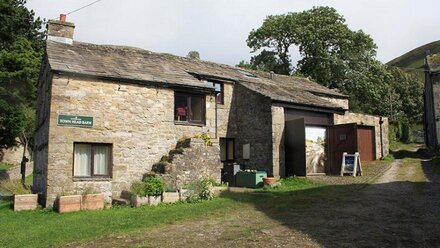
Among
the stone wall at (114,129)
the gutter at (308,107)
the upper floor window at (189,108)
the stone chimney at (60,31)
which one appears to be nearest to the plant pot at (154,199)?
the stone wall at (114,129)

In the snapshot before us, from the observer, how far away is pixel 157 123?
1694 cm

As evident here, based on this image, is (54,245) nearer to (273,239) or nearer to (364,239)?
(273,239)

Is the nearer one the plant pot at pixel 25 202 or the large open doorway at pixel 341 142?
the plant pot at pixel 25 202

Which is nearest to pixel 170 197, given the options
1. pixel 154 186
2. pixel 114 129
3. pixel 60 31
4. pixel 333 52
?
pixel 154 186

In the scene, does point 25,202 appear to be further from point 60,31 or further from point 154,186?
point 60,31

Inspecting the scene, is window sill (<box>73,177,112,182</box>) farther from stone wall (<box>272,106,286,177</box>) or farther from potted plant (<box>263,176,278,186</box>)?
stone wall (<box>272,106,286,177</box>)

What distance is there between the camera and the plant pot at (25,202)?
13.8 metres

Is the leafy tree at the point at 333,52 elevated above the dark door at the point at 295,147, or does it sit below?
above

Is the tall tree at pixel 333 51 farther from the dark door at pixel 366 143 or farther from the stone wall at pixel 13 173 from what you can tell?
the stone wall at pixel 13 173

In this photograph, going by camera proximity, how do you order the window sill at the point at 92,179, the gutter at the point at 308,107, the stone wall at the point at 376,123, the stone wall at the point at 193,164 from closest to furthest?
the window sill at the point at 92,179 → the stone wall at the point at 193,164 → the gutter at the point at 308,107 → the stone wall at the point at 376,123

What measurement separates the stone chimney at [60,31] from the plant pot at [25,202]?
7.73 m

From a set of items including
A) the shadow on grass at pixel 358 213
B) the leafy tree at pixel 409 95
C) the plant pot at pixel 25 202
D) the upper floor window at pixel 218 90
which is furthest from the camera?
the leafy tree at pixel 409 95

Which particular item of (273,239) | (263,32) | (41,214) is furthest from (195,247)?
(263,32)

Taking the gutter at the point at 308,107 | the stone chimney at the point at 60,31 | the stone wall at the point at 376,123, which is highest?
the stone chimney at the point at 60,31
